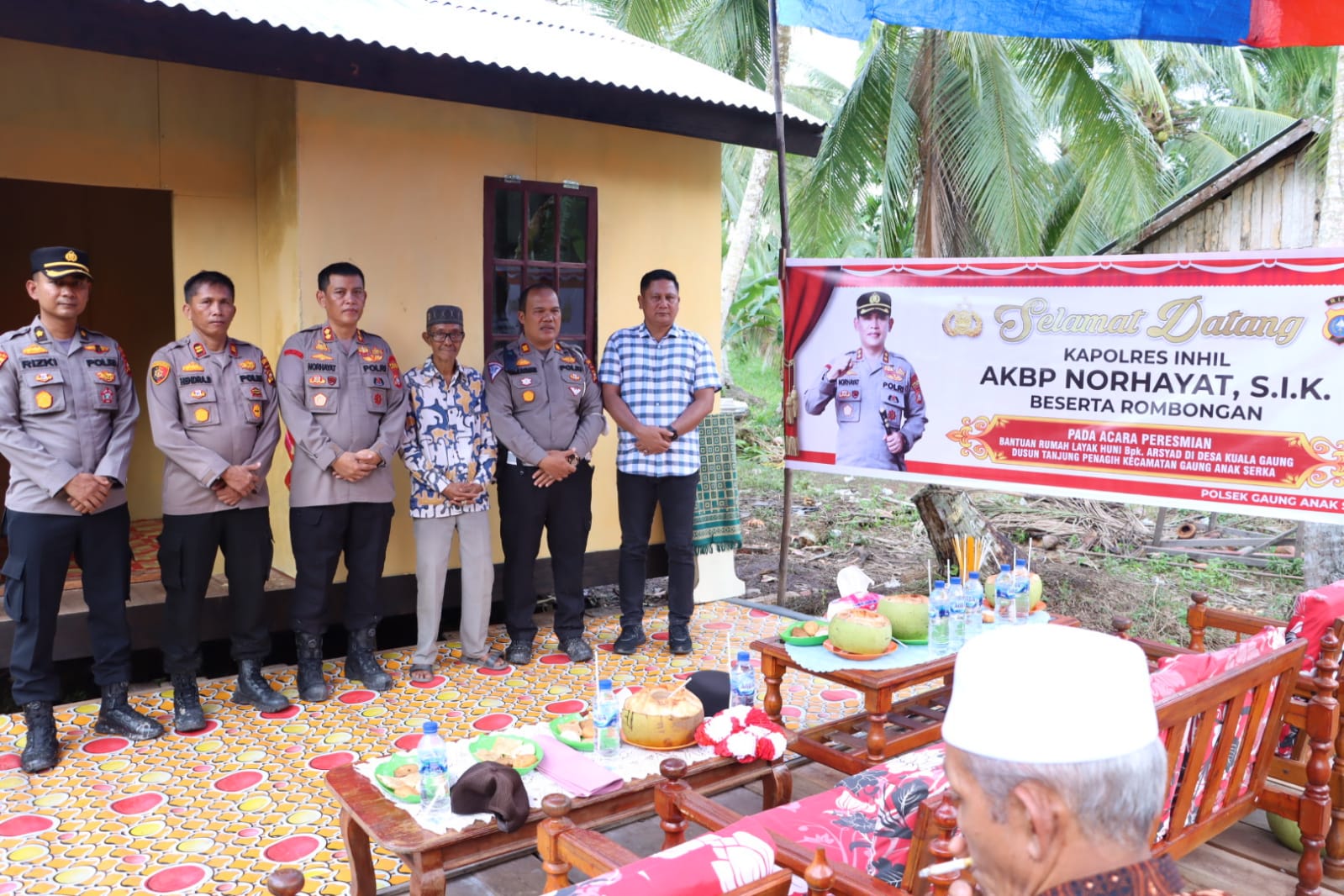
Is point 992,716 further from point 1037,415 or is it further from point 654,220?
point 654,220

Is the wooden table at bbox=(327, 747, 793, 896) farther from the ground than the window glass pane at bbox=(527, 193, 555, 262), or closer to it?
closer to it

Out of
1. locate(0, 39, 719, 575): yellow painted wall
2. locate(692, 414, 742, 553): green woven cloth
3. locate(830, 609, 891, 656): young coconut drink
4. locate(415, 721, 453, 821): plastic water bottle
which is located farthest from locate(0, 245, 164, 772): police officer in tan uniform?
locate(692, 414, 742, 553): green woven cloth

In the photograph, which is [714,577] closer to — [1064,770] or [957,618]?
[957,618]

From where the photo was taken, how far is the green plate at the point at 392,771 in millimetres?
2785

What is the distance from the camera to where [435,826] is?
8.73ft

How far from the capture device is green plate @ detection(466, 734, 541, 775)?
297 centimetres

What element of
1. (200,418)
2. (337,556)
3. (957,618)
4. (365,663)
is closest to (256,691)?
(365,663)

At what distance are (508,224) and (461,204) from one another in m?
0.31

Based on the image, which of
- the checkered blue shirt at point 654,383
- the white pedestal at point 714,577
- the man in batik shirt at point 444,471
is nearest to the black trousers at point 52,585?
the man in batik shirt at point 444,471

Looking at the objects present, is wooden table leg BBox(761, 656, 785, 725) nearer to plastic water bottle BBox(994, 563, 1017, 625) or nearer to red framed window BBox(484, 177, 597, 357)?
plastic water bottle BBox(994, 563, 1017, 625)

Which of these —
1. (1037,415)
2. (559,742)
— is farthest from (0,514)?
(1037,415)

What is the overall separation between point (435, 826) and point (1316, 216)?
22.4 ft

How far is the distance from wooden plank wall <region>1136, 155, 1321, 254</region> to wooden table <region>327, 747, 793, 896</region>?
18.4 feet

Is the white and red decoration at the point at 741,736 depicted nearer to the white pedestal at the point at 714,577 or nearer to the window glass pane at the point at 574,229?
the white pedestal at the point at 714,577
